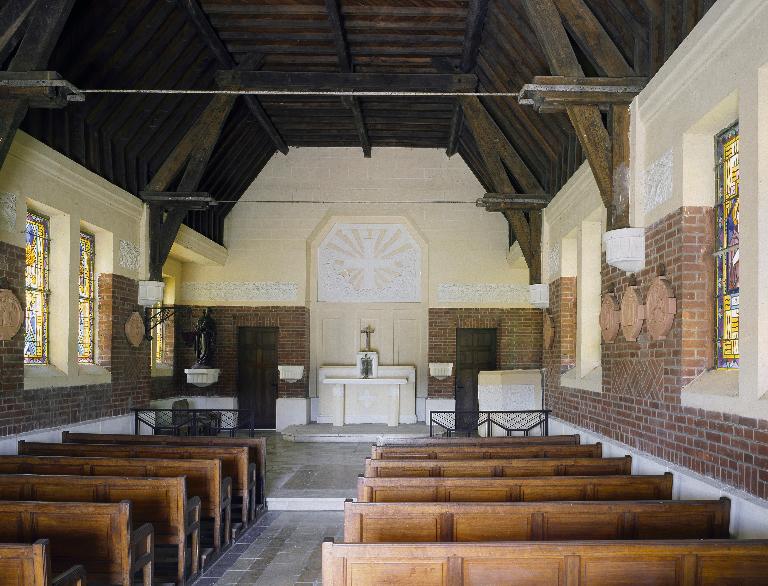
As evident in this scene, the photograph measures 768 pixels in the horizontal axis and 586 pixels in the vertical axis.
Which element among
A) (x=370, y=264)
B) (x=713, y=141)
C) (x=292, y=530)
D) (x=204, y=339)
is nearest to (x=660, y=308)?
(x=713, y=141)

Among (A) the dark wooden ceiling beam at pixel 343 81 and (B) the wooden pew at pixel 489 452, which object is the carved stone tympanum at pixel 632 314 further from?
(A) the dark wooden ceiling beam at pixel 343 81

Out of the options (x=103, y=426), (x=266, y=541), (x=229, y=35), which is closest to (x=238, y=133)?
(x=229, y=35)

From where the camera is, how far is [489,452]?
6340 mm

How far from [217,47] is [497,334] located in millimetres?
7647

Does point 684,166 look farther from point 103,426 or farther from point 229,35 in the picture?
point 103,426

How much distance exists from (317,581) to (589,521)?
2147 millimetres

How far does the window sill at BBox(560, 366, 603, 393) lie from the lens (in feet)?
22.6

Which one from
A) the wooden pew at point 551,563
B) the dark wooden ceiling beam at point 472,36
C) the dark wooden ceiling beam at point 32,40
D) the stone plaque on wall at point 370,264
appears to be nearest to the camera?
the wooden pew at point 551,563

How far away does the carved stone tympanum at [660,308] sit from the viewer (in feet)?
15.8

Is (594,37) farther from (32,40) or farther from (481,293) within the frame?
(481,293)

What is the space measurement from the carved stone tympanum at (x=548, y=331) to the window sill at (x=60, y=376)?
18.3ft

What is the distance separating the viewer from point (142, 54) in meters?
7.80

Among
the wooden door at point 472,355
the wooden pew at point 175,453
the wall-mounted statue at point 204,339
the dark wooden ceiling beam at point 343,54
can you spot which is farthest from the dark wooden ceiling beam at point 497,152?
the wall-mounted statue at point 204,339

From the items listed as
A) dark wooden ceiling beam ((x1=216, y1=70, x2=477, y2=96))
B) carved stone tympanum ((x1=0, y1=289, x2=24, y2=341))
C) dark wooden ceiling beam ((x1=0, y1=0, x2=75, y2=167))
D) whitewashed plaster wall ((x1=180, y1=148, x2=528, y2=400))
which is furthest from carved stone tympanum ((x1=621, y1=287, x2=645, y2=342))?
whitewashed plaster wall ((x1=180, y1=148, x2=528, y2=400))
